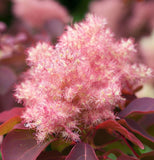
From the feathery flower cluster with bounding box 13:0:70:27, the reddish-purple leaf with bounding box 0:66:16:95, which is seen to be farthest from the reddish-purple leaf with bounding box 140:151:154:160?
the feathery flower cluster with bounding box 13:0:70:27

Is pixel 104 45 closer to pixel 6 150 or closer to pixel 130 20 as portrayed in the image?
pixel 6 150

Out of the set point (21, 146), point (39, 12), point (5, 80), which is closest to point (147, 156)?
point (21, 146)

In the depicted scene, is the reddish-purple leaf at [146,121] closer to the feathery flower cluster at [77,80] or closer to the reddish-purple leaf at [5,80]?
the feathery flower cluster at [77,80]

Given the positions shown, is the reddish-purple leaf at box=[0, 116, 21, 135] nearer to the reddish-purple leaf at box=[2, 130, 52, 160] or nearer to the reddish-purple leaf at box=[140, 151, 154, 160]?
the reddish-purple leaf at box=[2, 130, 52, 160]

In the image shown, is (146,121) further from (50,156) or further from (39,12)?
(39,12)

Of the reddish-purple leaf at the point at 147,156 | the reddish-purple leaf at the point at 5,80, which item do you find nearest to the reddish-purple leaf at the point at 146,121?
the reddish-purple leaf at the point at 147,156

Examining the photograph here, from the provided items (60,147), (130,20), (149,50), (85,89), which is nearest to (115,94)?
(85,89)

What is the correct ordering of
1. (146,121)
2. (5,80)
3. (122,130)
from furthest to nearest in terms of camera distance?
(5,80)
(146,121)
(122,130)
